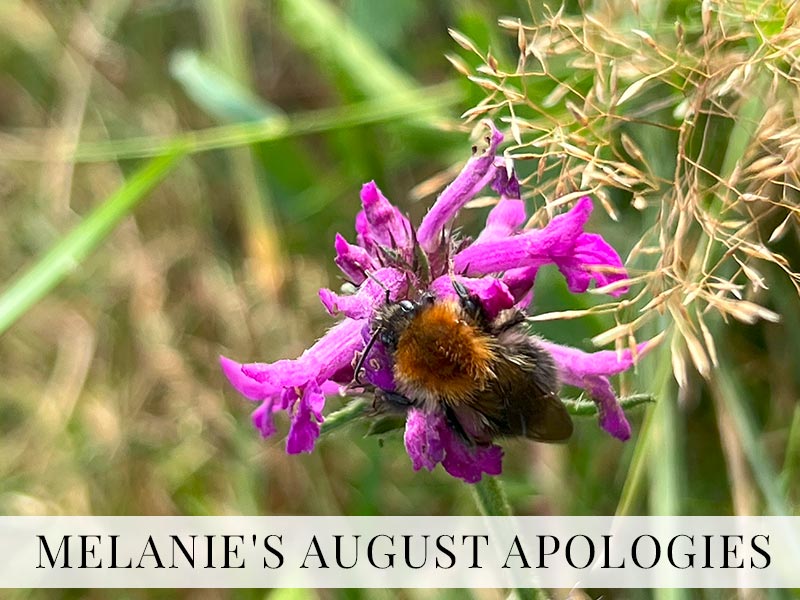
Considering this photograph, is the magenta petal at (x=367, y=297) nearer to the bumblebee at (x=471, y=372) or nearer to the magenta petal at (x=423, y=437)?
the bumblebee at (x=471, y=372)

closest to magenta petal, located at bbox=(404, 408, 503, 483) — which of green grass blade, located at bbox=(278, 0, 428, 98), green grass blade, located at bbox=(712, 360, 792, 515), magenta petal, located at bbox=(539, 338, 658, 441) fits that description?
magenta petal, located at bbox=(539, 338, 658, 441)

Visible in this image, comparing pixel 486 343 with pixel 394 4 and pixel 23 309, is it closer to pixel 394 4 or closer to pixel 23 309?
pixel 23 309

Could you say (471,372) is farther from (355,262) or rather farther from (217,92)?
(217,92)

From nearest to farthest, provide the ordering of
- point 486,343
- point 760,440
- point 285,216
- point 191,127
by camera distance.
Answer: point 486,343
point 760,440
point 285,216
point 191,127

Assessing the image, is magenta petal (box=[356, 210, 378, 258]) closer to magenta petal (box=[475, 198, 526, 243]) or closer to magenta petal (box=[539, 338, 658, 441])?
magenta petal (box=[475, 198, 526, 243])

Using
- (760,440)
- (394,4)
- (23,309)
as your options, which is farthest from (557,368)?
(394,4)

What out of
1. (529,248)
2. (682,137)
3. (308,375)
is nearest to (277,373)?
(308,375)

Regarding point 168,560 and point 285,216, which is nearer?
point 168,560
